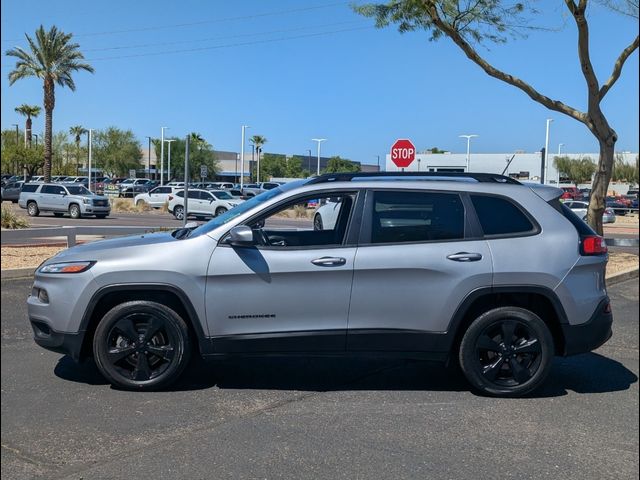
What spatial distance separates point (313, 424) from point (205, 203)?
2757 centimetres

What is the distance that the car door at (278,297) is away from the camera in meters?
4.87

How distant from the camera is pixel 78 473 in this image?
3609mm

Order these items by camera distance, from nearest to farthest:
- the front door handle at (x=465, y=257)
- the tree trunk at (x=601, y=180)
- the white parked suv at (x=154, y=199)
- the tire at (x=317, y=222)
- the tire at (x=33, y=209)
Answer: the front door handle at (x=465, y=257)
the tire at (x=317, y=222)
the tree trunk at (x=601, y=180)
the tire at (x=33, y=209)
the white parked suv at (x=154, y=199)

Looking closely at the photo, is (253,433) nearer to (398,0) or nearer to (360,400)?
(360,400)

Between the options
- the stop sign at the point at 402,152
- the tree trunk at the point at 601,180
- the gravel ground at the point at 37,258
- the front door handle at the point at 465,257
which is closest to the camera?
the front door handle at the point at 465,257

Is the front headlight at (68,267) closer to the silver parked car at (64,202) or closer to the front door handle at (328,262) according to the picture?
the front door handle at (328,262)

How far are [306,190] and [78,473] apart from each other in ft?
8.84

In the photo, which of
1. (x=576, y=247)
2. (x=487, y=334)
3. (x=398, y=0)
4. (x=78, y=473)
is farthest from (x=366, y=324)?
(x=398, y=0)

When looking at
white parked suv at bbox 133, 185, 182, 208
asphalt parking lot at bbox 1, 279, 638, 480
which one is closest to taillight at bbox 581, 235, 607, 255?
asphalt parking lot at bbox 1, 279, 638, 480

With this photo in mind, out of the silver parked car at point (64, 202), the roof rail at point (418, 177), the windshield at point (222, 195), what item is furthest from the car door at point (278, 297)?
the windshield at point (222, 195)

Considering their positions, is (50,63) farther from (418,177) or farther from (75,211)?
(418,177)

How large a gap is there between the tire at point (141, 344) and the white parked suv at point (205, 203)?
2579cm

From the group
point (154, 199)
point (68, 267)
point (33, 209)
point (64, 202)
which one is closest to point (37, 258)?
point (68, 267)

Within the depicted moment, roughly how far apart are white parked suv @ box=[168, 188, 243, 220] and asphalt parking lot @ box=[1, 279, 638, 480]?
25085 mm
